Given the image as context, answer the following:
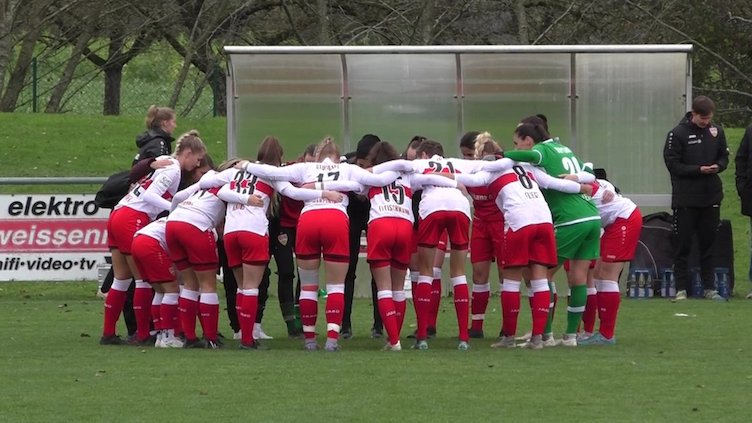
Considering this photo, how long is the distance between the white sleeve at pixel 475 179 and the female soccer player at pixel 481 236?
0.57 meters

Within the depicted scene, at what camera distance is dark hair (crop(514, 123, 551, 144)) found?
1080 cm

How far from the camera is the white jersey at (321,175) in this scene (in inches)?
408

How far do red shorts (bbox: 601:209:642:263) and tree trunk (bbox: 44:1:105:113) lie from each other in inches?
717

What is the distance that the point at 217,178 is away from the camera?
419 inches

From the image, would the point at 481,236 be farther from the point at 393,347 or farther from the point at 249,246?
the point at 249,246

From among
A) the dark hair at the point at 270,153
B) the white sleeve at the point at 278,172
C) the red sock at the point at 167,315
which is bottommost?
the red sock at the point at 167,315

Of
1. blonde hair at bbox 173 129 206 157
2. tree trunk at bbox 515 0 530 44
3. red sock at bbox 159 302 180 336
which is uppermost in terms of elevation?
tree trunk at bbox 515 0 530 44

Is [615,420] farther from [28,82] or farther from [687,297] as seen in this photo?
[28,82]

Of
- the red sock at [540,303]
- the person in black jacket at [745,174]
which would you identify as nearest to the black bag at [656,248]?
the person in black jacket at [745,174]

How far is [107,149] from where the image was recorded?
75.9ft

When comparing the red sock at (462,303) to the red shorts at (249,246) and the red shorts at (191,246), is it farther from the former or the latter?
the red shorts at (191,246)

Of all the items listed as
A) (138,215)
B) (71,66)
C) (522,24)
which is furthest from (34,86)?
(138,215)

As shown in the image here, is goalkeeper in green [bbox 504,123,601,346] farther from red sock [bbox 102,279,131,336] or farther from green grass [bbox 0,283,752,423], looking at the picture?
red sock [bbox 102,279,131,336]

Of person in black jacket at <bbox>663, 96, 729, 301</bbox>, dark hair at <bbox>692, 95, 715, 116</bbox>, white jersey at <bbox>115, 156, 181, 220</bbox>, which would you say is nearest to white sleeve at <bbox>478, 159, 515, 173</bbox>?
white jersey at <bbox>115, 156, 181, 220</bbox>
